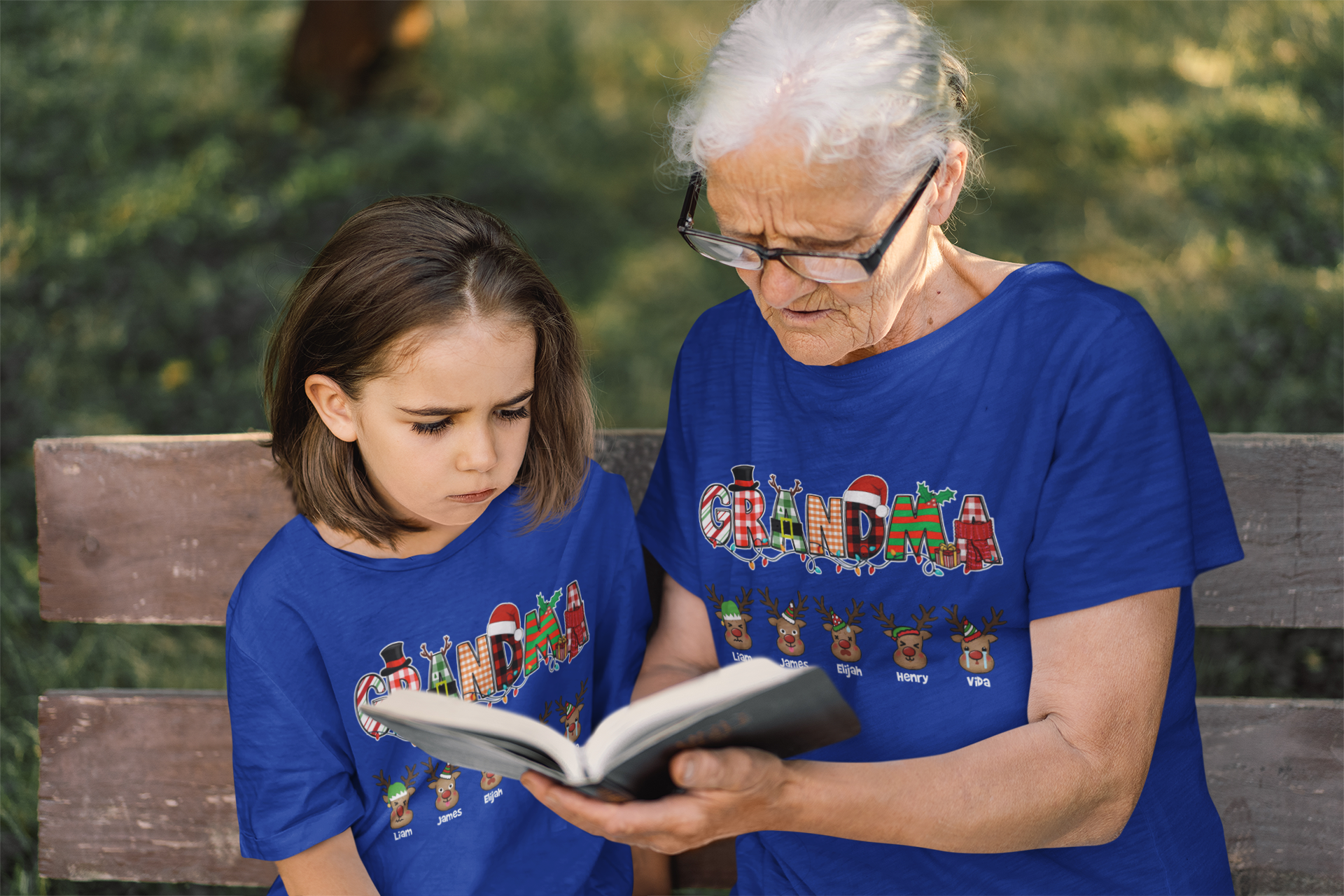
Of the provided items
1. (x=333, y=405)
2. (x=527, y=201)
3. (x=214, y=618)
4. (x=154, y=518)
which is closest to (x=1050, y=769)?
(x=333, y=405)

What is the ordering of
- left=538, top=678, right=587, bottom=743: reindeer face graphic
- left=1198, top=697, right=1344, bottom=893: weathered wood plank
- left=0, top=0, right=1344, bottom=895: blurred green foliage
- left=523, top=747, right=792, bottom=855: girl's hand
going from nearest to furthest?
left=523, top=747, right=792, bottom=855: girl's hand → left=538, top=678, right=587, bottom=743: reindeer face graphic → left=1198, top=697, right=1344, bottom=893: weathered wood plank → left=0, top=0, right=1344, bottom=895: blurred green foliage

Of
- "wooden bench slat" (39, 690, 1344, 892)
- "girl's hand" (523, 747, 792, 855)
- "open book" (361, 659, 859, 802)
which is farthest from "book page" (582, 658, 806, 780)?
"wooden bench slat" (39, 690, 1344, 892)

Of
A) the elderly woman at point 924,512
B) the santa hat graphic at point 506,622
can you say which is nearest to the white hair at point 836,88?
the elderly woman at point 924,512

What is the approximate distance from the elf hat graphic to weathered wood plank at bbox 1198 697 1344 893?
91 cm

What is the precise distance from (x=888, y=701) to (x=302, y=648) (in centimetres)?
98

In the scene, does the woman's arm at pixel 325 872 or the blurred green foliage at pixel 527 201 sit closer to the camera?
the woman's arm at pixel 325 872

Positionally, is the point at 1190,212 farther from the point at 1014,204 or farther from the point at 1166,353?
the point at 1166,353

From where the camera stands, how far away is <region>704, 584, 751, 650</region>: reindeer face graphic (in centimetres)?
A: 196

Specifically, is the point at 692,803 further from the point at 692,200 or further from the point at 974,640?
the point at 692,200

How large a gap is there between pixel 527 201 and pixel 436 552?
519cm

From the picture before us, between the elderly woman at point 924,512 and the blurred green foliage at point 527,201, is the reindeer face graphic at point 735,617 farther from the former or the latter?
the blurred green foliage at point 527,201

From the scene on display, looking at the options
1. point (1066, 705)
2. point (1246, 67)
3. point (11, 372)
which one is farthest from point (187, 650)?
point (1246, 67)

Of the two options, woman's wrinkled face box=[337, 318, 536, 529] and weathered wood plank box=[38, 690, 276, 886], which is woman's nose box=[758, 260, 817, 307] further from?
weathered wood plank box=[38, 690, 276, 886]

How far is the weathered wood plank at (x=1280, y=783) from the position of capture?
7.04 ft
